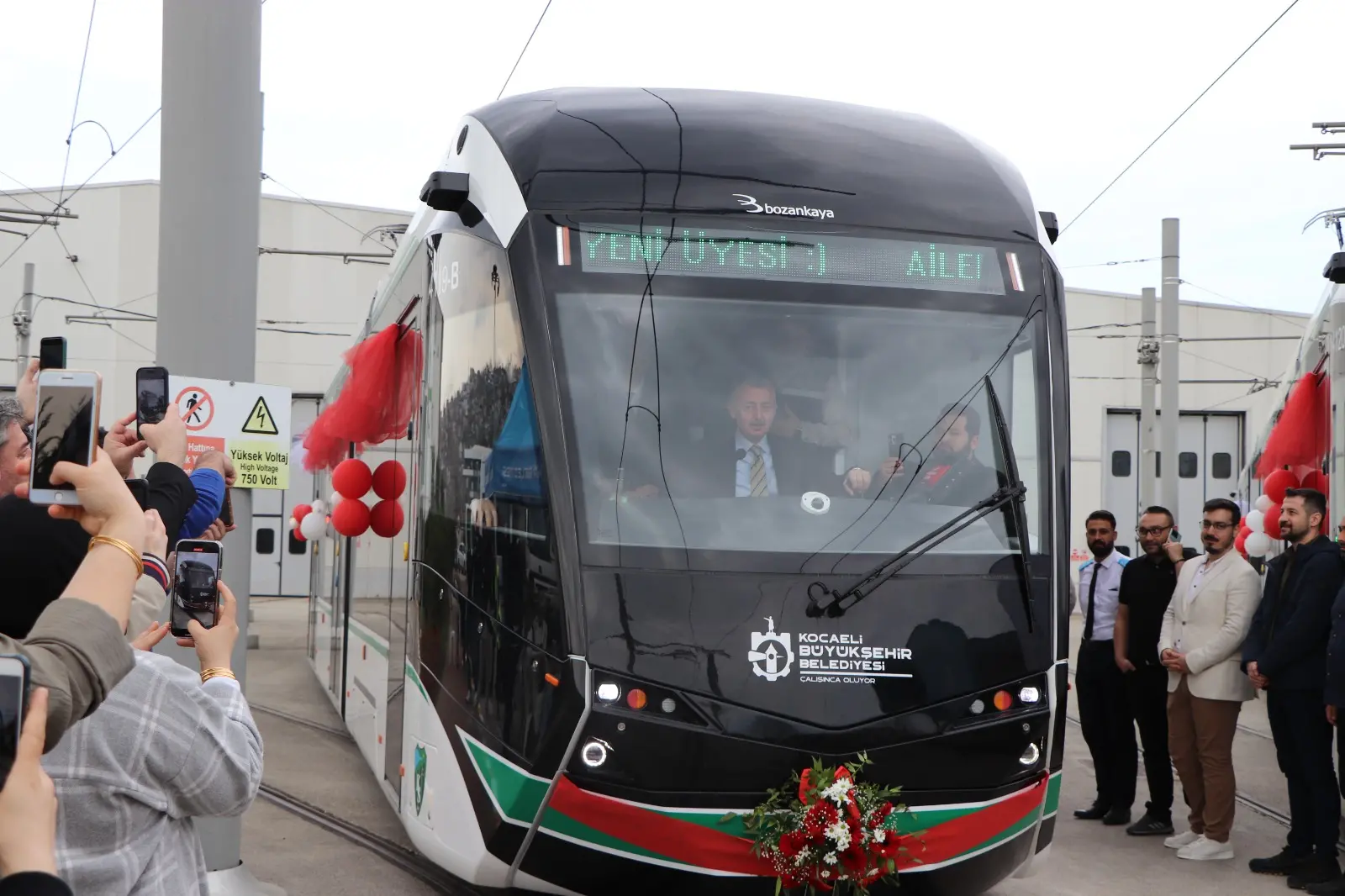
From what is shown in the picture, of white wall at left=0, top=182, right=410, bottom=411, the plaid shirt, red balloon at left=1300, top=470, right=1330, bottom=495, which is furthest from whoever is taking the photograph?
white wall at left=0, top=182, right=410, bottom=411

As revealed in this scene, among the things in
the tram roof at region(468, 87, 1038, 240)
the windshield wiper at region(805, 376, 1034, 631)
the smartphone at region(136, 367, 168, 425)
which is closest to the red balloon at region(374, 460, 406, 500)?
the tram roof at region(468, 87, 1038, 240)

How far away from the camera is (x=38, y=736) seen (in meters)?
1.79

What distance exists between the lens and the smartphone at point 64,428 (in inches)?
93.0

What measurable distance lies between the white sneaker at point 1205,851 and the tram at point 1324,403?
1975 millimetres

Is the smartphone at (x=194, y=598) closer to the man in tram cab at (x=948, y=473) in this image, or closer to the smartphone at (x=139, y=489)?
the smartphone at (x=139, y=489)

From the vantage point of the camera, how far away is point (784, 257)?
5594mm

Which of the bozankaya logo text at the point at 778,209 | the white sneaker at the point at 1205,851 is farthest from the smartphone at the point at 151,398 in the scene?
the white sneaker at the point at 1205,851

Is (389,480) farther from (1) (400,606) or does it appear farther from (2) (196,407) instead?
(2) (196,407)

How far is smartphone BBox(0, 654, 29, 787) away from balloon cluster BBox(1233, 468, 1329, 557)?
8.14 m

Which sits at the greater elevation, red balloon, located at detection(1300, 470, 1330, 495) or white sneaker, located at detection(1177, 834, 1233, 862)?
red balloon, located at detection(1300, 470, 1330, 495)

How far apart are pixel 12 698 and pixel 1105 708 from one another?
8.23 meters

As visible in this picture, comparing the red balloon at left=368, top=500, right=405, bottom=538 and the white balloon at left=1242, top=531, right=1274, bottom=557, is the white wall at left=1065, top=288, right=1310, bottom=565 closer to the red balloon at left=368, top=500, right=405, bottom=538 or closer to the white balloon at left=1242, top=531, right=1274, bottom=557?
the white balloon at left=1242, top=531, right=1274, bottom=557

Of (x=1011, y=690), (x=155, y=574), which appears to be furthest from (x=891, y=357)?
(x=155, y=574)

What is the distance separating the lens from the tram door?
6.71 meters
